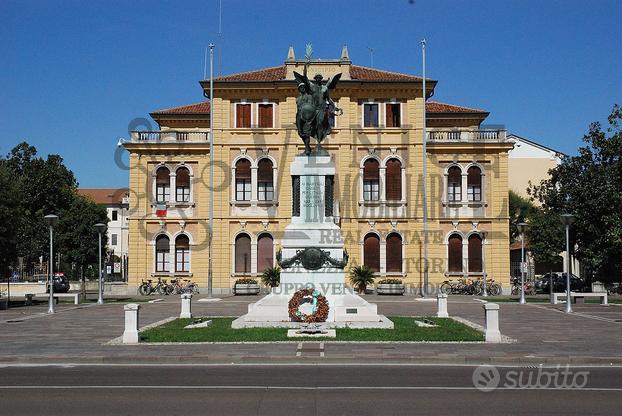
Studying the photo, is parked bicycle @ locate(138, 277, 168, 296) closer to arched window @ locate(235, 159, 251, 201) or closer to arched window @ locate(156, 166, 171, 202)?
arched window @ locate(156, 166, 171, 202)

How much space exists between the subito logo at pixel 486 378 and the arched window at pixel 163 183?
38.5m

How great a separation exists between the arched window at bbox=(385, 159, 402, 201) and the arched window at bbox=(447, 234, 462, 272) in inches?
179

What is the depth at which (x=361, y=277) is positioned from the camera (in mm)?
47406

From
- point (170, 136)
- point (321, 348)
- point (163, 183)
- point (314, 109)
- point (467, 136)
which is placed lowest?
point (321, 348)

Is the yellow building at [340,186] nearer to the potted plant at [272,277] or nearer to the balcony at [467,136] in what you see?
the balcony at [467,136]

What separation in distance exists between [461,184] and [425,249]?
6.82 metres

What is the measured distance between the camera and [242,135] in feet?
167

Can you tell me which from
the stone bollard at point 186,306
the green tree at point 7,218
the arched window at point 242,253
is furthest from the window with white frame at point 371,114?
the stone bollard at point 186,306

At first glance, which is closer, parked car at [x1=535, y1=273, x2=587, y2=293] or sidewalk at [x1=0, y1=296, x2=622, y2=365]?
sidewalk at [x1=0, y1=296, x2=622, y2=365]

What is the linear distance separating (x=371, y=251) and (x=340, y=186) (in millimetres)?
4830

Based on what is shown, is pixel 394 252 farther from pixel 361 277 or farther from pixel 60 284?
pixel 60 284

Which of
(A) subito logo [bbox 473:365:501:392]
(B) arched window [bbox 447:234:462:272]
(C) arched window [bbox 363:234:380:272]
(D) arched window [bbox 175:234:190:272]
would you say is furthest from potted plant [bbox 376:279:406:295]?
(A) subito logo [bbox 473:365:501:392]

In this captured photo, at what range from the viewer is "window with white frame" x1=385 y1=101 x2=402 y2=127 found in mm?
50906

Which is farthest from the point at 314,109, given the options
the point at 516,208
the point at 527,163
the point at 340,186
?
the point at 527,163
